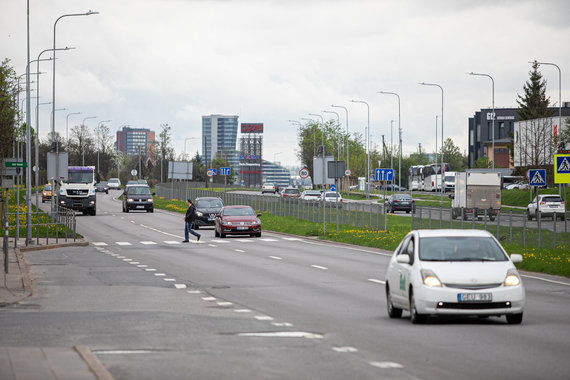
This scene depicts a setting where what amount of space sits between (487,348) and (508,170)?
13519 centimetres

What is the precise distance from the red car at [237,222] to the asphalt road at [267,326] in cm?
1716

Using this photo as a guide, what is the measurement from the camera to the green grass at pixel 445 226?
2777cm

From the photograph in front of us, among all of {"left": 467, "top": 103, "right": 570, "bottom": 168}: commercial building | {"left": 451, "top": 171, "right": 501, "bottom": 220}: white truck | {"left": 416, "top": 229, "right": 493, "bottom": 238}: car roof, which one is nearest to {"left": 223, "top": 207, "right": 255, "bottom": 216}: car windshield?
{"left": 451, "top": 171, "right": 501, "bottom": 220}: white truck

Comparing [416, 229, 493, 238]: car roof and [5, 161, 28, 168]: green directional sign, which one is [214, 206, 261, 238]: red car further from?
[416, 229, 493, 238]: car roof

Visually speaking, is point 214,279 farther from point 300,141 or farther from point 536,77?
point 300,141

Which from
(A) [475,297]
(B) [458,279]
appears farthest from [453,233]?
(A) [475,297]

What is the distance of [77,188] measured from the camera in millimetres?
67750

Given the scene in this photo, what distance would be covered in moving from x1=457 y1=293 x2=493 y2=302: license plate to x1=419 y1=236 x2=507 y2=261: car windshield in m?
0.90

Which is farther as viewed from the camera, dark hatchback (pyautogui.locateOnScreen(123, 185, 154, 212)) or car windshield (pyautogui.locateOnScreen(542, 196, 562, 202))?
dark hatchback (pyautogui.locateOnScreen(123, 185, 154, 212))

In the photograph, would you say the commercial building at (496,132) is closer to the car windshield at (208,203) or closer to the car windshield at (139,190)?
the car windshield at (139,190)

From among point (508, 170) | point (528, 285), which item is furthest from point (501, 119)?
point (528, 285)

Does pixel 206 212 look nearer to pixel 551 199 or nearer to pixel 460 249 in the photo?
pixel 551 199

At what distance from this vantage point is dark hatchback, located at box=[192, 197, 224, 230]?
55.0 m

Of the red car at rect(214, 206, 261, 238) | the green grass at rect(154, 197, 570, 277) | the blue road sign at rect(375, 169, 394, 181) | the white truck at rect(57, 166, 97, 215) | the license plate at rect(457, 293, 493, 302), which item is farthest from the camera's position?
the white truck at rect(57, 166, 97, 215)
